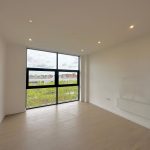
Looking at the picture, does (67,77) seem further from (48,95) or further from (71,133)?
(71,133)

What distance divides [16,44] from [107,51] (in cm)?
379

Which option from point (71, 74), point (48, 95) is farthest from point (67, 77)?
point (48, 95)

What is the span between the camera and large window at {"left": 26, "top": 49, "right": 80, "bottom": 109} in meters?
4.84

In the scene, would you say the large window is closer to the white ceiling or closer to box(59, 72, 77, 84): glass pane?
box(59, 72, 77, 84): glass pane

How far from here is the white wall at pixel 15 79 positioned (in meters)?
4.13

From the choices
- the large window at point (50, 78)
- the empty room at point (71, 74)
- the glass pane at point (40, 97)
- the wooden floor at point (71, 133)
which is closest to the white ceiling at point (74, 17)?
the empty room at point (71, 74)

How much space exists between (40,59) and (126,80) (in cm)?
376

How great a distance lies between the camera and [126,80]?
395 cm

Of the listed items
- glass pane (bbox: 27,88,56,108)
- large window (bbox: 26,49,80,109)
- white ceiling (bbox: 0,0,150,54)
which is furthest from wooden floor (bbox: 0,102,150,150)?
white ceiling (bbox: 0,0,150,54)

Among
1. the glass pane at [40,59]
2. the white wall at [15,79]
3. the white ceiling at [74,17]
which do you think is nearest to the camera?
the white ceiling at [74,17]

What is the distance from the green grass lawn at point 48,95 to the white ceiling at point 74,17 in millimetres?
2662

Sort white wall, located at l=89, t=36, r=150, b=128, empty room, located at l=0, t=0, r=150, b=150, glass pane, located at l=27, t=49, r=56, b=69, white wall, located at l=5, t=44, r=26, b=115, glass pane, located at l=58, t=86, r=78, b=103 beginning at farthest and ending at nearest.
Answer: glass pane, located at l=58, t=86, r=78, b=103 < glass pane, located at l=27, t=49, r=56, b=69 < white wall, located at l=5, t=44, r=26, b=115 < white wall, located at l=89, t=36, r=150, b=128 < empty room, located at l=0, t=0, r=150, b=150

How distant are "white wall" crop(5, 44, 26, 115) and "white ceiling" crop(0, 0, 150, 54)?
1.10 m

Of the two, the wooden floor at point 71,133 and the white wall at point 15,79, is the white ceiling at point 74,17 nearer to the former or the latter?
the white wall at point 15,79
